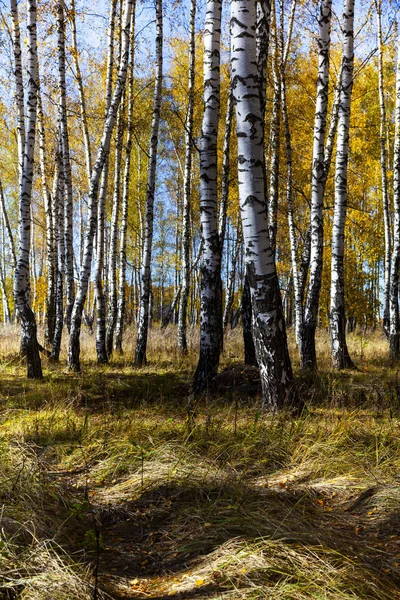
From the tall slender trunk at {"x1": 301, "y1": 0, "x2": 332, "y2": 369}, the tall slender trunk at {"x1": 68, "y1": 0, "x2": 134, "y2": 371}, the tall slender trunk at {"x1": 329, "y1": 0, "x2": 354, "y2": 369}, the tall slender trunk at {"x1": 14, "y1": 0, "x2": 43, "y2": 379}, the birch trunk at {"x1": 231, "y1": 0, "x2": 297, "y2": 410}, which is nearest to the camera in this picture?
the birch trunk at {"x1": 231, "y1": 0, "x2": 297, "y2": 410}

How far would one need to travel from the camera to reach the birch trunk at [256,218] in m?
4.75

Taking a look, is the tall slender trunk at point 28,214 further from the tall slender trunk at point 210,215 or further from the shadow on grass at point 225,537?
the shadow on grass at point 225,537

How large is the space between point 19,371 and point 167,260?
60.7 ft

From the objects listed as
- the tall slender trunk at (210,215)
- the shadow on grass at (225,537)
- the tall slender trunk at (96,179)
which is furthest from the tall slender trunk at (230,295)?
the shadow on grass at (225,537)

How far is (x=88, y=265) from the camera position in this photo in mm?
8578

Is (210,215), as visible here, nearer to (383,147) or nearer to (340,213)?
(340,213)

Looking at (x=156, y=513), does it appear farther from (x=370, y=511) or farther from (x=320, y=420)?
(x=320, y=420)

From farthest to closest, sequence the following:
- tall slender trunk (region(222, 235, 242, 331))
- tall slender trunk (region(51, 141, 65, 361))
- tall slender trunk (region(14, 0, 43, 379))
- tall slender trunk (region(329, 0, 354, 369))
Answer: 1. tall slender trunk (region(222, 235, 242, 331))
2. tall slender trunk (region(51, 141, 65, 361))
3. tall slender trunk (region(329, 0, 354, 369))
4. tall slender trunk (region(14, 0, 43, 379))

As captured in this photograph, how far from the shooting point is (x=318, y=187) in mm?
8227

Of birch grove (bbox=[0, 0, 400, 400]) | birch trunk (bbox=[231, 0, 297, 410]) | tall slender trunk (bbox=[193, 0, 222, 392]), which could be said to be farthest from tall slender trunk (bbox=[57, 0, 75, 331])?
birch trunk (bbox=[231, 0, 297, 410])

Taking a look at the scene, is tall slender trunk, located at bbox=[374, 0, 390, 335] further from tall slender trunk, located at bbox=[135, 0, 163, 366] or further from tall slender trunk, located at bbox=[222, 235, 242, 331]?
tall slender trunk, located at bbox=[135, 0, 163, 366]

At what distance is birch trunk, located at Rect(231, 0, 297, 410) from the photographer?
4746 millimetres

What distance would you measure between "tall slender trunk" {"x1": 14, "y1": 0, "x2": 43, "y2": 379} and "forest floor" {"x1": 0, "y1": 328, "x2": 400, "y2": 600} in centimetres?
173

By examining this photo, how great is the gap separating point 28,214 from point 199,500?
6.07 m
